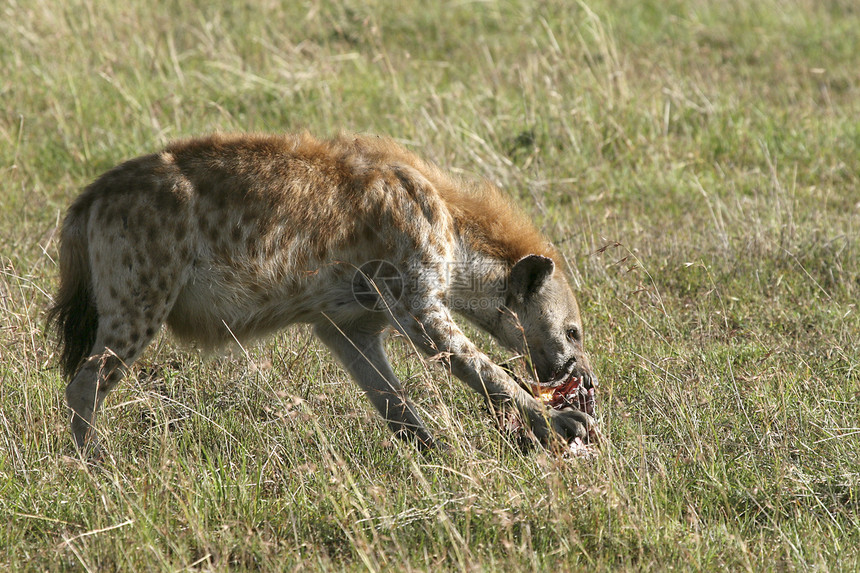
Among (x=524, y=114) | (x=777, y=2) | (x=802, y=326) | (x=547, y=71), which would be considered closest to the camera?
(x=802, y=326)

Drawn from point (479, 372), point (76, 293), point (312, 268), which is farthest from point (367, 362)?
point (76, 293)

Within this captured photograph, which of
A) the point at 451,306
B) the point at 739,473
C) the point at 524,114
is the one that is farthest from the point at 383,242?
the point at 524,114

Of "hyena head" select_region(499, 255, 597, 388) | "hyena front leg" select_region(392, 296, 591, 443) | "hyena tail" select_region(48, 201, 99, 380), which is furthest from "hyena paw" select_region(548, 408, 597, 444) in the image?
"hyena tail" select_region(48, 201, 99, 380)

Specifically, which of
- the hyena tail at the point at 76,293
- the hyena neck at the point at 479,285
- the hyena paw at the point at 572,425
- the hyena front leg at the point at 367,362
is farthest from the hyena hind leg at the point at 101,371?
the hyena paw at the point at 572,425

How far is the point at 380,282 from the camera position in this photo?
4.84 metres

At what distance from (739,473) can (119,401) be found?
117 inches

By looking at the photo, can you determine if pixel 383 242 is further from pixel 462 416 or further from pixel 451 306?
pixel 462 416

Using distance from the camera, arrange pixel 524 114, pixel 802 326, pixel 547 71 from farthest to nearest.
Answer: pixel 547 71 → pixel 524 114 → pixel 802 326

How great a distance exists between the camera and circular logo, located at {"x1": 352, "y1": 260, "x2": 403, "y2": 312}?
4.81m

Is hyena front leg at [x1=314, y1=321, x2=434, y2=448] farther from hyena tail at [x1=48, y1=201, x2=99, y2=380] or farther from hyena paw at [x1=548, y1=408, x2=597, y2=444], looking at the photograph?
hyena tail at [x1=48, y1=201, x2=99, y2=380]

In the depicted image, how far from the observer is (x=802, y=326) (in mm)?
6039

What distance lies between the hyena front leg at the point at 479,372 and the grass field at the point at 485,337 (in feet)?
0.65

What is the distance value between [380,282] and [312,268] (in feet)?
1.06

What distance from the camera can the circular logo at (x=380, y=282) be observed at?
481 centimetres
